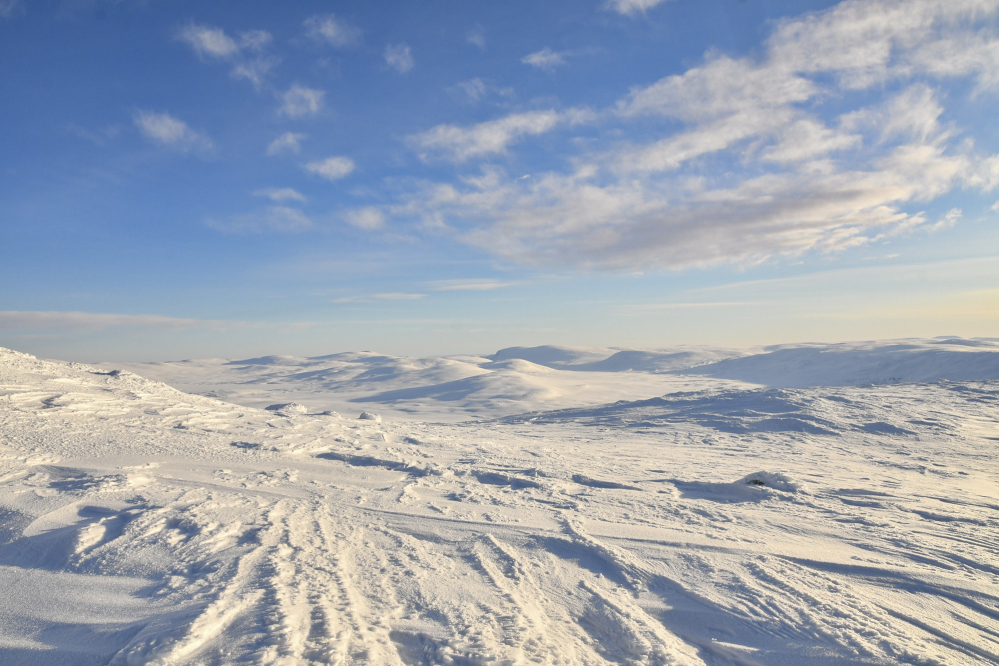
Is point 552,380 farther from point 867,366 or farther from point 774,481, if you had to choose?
point 774,481

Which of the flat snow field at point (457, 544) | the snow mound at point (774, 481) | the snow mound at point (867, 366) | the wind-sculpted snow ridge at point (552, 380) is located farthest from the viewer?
the wind-sculpted snow ridge at point (552, 380)

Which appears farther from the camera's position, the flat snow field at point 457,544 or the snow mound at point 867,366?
the snow mound at point 867,366

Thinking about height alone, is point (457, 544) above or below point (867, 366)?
below

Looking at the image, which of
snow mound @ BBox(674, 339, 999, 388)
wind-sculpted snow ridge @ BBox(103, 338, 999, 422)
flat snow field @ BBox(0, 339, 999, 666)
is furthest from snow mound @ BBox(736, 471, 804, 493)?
snow mound @ BBox(674, 339, 999, 388)

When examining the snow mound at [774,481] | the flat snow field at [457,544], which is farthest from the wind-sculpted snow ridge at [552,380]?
the snow mound at [774,481]

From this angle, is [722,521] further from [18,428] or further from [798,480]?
[18,428]

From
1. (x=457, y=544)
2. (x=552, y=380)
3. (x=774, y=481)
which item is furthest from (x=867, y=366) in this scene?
(x=457, y=544)

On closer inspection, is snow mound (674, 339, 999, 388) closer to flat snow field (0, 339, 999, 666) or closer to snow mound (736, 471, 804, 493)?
snow mound (736, 471, 804, 493)

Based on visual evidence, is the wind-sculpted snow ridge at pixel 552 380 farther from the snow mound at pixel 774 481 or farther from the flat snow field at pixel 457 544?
the snow mound at pixel 774 481
